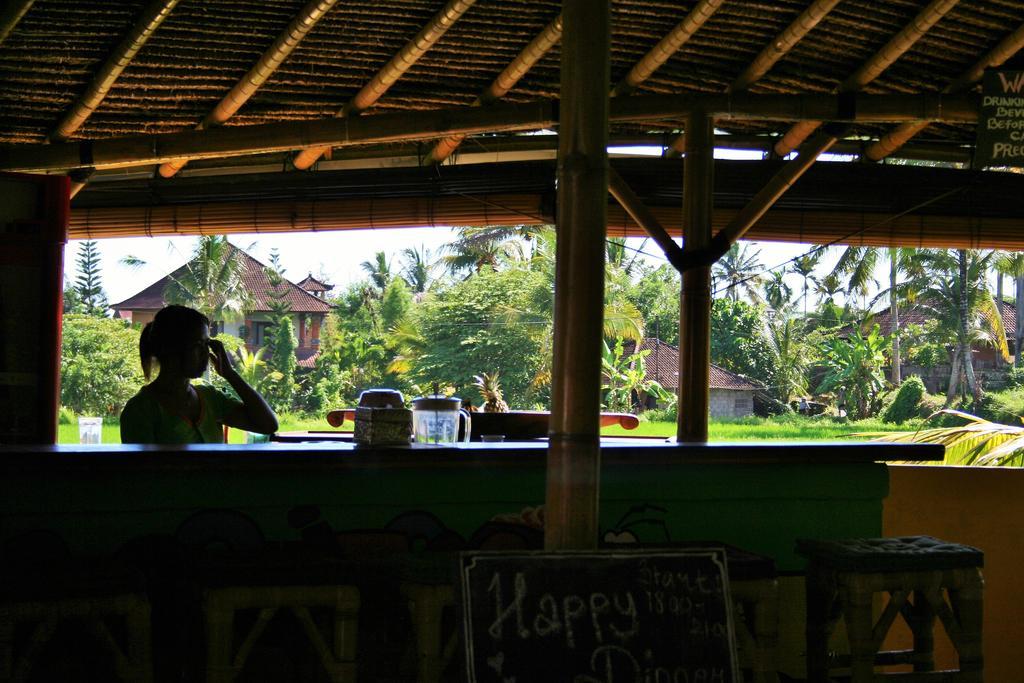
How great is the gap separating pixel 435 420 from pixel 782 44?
2547 millimetres

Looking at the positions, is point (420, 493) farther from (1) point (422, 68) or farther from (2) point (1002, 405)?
(2) point (1002, 405)

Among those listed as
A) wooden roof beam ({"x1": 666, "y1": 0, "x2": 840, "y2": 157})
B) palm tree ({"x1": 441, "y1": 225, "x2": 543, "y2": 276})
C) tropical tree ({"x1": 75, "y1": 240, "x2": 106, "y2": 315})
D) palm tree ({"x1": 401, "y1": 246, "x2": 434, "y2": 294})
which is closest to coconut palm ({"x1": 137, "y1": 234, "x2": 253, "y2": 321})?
tropical tree ({"x1": 75, "y1": 240, "x2": 106, "y2": 315})

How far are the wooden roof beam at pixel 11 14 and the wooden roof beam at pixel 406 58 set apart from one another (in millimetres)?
1441

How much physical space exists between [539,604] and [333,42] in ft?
9.91

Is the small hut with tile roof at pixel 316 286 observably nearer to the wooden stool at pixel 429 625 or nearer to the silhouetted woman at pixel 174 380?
the silhouetted woman at pixel 174 380

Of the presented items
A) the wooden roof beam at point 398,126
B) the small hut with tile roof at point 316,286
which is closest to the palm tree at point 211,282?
the small hut with tile roof at point 316,286

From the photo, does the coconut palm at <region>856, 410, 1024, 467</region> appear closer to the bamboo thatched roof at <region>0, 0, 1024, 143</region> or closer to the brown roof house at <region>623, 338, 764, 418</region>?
the bamboo thatched roof at <region>0, 0, 1024, 143</region>

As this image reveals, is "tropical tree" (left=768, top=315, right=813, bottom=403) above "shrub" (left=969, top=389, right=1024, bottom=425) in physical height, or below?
above

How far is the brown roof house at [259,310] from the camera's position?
27.7 meters

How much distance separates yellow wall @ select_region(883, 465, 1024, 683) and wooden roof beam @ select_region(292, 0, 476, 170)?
8.24ft

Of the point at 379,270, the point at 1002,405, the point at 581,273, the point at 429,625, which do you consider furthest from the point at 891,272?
the point at 429,625

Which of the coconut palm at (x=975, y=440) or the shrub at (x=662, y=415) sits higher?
the coconut palm at (x=975, y=440)

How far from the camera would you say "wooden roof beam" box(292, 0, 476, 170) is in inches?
169

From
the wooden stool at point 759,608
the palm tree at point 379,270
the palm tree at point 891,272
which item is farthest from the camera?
the palm tree at point 379,270
